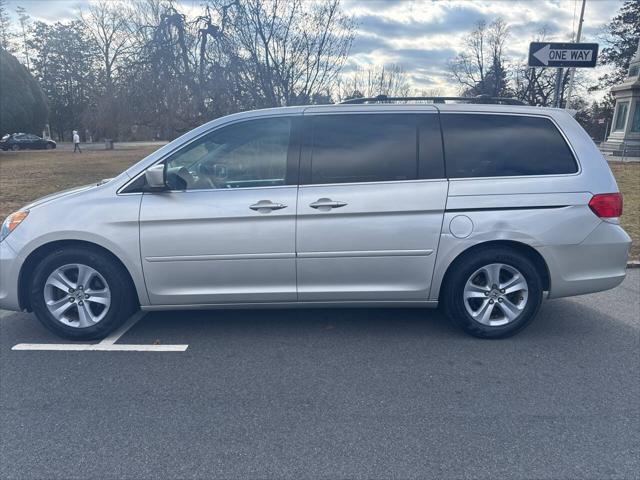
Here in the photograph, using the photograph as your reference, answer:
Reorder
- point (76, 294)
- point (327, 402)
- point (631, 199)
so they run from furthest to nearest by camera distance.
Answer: point (631, 199) → point (76, 294) → point (327, 402)

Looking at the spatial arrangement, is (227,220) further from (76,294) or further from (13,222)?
(13,222)

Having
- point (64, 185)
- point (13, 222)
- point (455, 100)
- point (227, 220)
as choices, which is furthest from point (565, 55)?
point (64, 185)

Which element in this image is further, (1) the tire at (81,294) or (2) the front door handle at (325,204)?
(1) the tire at (81,294)

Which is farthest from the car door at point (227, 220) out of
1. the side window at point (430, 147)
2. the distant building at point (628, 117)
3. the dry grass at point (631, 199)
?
the distant building at point (628, 117)

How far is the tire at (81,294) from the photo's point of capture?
3.73 meters

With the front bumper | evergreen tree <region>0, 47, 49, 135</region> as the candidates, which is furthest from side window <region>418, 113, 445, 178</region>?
evergreen tree <region>0, 47, 49, 135</region>

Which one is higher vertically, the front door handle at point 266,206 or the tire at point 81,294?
the front door handle at point 266,206

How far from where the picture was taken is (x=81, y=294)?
12.5 ft

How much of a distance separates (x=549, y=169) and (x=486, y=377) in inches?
69.9

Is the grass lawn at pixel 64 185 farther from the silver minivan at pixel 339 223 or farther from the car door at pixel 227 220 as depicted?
the car door at pixel 227 220

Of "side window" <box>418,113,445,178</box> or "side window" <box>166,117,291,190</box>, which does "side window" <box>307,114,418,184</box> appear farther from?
"side window" <box>166,117,291,190</box>

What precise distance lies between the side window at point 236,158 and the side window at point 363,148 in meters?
0.28

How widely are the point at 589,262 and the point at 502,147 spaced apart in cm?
118

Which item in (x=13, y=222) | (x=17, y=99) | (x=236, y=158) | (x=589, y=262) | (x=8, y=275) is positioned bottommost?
(x=8, y=275)
